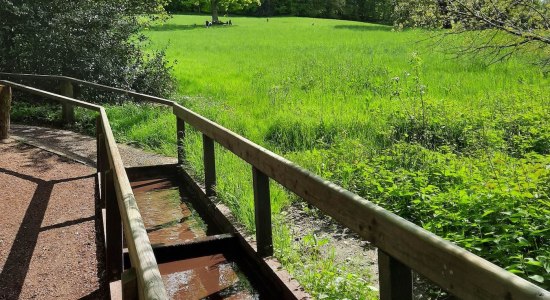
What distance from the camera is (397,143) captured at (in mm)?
7641

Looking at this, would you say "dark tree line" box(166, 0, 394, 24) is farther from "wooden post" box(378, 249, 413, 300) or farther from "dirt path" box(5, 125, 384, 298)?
"wooden post" box(378, 249, 413, 300)

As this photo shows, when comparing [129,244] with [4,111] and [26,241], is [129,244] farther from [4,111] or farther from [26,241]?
[4,111]

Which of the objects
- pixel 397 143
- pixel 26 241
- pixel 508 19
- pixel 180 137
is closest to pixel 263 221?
pixel 26 241

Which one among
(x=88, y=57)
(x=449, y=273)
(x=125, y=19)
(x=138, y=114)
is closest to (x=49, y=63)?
(x=88, y=57)

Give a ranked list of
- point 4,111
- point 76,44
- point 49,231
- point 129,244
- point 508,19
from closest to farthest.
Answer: point 129,244
point 49,231
point 508,19
point 4,111
point 76,44

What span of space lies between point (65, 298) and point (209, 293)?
45.7 inches

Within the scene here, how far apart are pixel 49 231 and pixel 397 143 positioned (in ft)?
14.8

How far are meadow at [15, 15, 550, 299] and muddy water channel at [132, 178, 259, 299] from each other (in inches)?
15.7

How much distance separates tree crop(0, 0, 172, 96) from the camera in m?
13.7

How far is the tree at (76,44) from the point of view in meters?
13.7

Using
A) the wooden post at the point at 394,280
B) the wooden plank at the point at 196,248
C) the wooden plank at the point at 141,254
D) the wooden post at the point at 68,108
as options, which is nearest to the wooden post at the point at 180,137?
the wooden plank at the point at 196,248

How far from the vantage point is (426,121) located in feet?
28.2

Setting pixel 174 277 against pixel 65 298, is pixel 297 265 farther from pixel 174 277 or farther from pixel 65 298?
pixel 65 298

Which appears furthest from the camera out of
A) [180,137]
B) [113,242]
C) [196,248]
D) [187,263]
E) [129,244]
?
[180,137]
